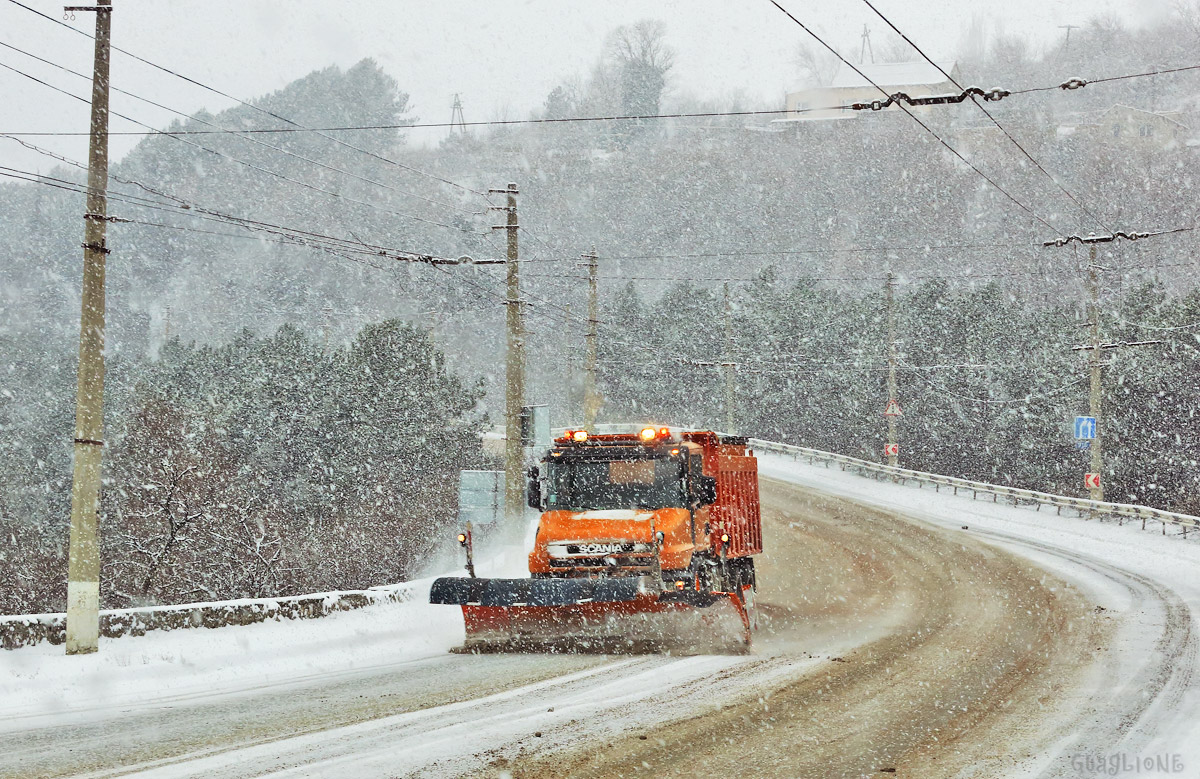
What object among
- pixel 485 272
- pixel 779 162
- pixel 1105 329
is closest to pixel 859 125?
pixel 779 162

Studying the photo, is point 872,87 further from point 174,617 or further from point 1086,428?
point 174,617

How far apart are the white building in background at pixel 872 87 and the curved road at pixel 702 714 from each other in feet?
382

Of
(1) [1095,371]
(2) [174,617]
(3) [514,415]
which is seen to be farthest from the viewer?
(1) [1095,371]

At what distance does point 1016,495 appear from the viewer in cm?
3912

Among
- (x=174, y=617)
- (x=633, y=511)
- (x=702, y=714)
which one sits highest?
(x=633, y=511)

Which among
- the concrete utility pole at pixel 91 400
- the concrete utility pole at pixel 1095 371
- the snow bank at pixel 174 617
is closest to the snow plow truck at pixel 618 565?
the snow bank at pixel 174 617

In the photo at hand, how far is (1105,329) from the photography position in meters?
63.5

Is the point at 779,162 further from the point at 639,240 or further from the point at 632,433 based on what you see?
the point at 632,433

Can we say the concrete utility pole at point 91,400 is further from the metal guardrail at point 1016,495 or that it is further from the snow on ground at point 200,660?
the metal guardrail at point 1016,495

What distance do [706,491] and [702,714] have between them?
5.22 m

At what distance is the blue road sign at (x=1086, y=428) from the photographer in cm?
3578

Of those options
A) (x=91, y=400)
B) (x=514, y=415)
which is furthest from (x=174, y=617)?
(x=514, y=415)

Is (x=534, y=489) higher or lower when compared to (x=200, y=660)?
higher

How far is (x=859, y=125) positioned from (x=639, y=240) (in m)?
28.4
